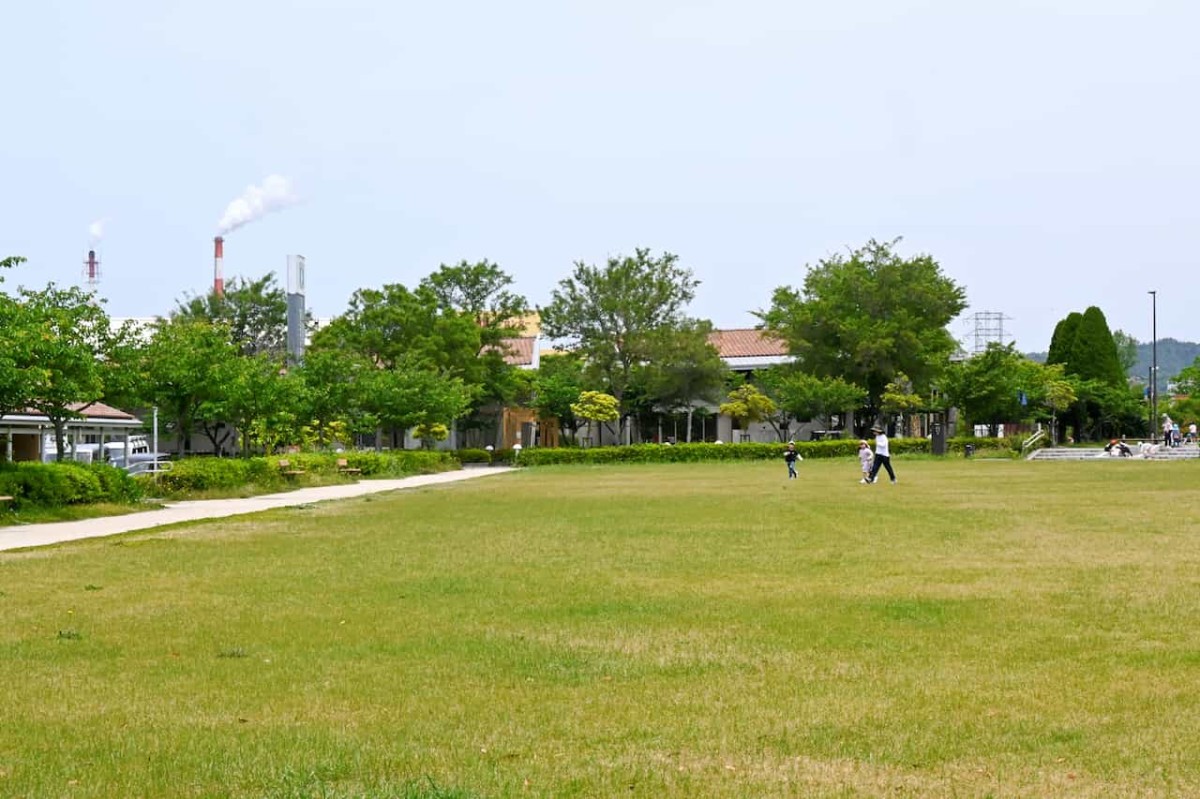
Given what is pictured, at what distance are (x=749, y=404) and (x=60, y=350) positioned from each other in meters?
44.9

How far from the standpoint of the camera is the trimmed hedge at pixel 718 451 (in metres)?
56.0

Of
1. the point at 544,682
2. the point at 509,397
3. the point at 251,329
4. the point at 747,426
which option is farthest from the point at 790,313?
the point at 544,682

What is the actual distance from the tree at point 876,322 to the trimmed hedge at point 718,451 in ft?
20.0

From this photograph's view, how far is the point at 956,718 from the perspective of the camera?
6.03 m

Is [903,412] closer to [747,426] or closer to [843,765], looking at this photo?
[747,426]

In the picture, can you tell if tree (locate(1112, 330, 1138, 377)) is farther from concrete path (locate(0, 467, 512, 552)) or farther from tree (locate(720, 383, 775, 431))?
concrete path (locate(0, 467, 512, 552))

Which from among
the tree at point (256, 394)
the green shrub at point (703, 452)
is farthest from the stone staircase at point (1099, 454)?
the tree at point (256, 394)

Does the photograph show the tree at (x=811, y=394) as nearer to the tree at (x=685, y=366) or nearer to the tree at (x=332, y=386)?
the tree at (x=685, y=366)

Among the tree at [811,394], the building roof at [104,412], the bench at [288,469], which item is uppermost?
the tree at [811,394]

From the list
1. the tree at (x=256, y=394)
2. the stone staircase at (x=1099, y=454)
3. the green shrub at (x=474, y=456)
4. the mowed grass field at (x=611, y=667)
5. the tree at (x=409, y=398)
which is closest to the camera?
the mowed grass field at (x=611, y=667)

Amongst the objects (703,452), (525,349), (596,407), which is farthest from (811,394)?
(525,349)

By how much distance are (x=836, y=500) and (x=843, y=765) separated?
18.8 metres

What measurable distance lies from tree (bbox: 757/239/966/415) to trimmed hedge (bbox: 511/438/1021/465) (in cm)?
611

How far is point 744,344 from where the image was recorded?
2953 inches
